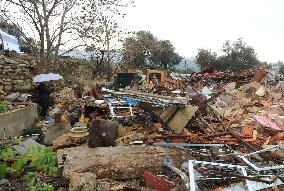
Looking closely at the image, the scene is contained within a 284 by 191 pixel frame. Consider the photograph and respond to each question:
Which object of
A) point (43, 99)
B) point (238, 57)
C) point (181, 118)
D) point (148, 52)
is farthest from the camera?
point (238, 57)

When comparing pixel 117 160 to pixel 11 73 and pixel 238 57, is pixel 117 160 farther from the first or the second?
pixel 238 57

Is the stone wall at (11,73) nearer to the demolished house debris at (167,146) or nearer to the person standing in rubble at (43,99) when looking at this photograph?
the person standing in rubble at (43,99)

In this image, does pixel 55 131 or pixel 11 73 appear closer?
pixel 55 131

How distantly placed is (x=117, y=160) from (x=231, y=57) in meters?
30.5

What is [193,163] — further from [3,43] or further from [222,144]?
[3,43]

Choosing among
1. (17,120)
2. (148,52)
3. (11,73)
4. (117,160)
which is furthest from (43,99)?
(148,52)

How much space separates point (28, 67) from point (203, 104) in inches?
340

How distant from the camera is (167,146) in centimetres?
680

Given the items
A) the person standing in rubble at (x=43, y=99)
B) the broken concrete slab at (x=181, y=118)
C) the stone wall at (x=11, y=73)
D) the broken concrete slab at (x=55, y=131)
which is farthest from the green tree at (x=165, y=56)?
the broken concrete slab at (x=181, y=118)

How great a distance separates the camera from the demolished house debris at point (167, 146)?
5.26 m

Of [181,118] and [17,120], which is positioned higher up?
[181,118]

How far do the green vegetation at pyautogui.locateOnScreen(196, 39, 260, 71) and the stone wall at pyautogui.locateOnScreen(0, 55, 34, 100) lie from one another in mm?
21769

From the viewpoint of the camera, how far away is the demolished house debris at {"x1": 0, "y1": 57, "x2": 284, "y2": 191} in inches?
207

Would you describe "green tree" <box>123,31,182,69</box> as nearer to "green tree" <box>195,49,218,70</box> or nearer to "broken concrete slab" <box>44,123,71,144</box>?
"green tree" <box>195,49,218,70</box>
